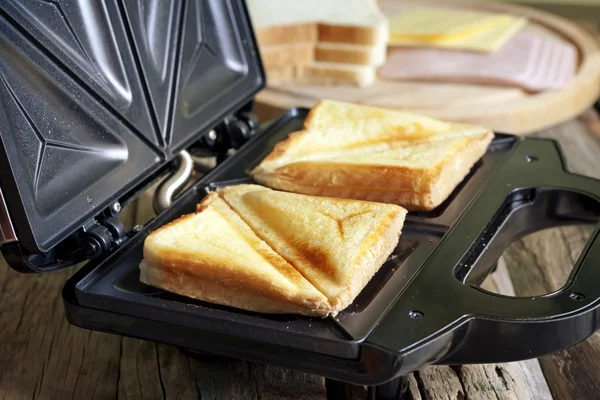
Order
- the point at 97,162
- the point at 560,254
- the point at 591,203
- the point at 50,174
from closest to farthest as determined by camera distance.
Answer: the point at 50,174, the point at 97,162, the point at 591,203, the point at 560,254

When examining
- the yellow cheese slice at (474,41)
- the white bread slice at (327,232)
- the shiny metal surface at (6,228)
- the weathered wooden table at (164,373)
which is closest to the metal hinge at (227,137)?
the white bread slice at (327,232)

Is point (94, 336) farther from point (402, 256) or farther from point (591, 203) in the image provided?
point (591, 203)

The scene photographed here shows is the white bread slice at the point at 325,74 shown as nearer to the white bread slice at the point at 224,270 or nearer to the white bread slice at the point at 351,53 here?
the white bread slice at the point at 351,53

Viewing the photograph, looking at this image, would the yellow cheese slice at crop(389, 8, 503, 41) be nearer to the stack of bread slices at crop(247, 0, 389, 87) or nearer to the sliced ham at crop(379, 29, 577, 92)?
the sliced ham at crop(379, 29, 577, 92)

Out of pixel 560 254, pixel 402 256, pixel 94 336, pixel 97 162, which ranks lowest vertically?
pixel 560 254

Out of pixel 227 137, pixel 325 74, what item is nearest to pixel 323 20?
pixel 325 74

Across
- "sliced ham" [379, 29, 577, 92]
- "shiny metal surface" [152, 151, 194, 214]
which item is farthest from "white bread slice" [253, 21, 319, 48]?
"shiny metal surface" [152, 151, 194, 214]

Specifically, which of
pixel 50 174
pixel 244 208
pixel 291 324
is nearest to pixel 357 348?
pixel 291 324
